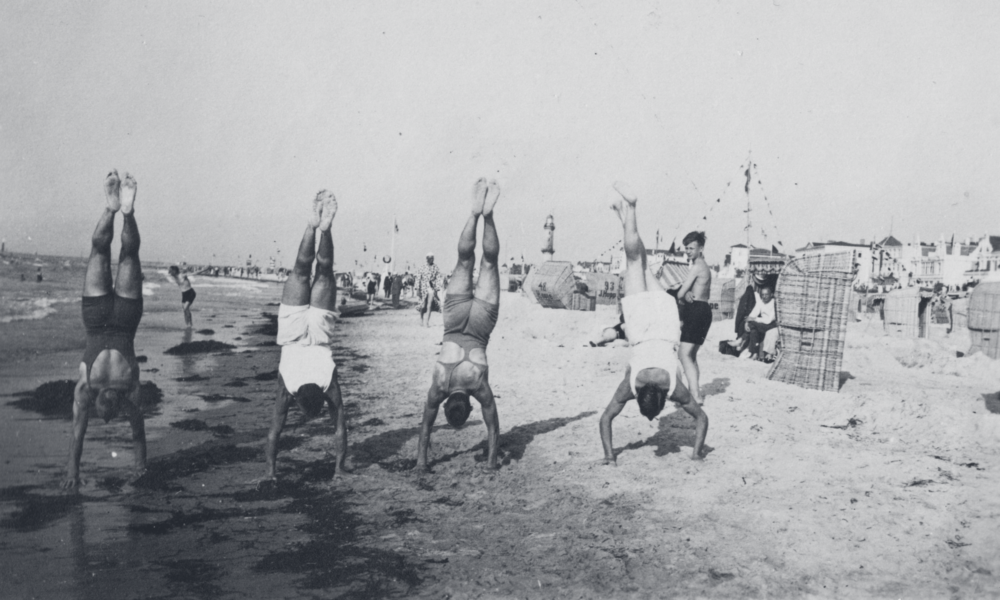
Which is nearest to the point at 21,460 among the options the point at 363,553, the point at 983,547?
the point at 363,553

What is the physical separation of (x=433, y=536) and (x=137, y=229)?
4.02 metres

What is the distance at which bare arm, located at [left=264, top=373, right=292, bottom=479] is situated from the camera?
222 inches

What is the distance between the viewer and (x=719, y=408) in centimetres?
836

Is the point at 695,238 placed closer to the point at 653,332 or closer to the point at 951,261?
the point at 653,332

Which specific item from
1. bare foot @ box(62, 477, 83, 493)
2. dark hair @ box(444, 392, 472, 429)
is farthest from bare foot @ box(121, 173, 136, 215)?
dark hair @ box(444, 392, 472, 429)

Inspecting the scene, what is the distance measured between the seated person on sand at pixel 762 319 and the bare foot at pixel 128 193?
11.6 meters

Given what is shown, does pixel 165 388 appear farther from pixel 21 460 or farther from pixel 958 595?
pixel 958 595

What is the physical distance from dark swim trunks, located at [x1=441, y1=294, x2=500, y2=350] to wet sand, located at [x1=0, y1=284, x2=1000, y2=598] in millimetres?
1303

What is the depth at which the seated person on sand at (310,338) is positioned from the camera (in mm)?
5598

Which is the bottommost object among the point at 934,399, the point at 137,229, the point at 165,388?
the point at 165,388

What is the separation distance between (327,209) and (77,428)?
283 cm

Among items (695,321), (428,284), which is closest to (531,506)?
(695,321)

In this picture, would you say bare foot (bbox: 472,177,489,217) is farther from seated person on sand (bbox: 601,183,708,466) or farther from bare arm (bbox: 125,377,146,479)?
bare arm (bbox: 125,377,146,479)

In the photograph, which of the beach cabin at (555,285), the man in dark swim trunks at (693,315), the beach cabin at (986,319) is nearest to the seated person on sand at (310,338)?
the man in dark swim trunks at (693,315)
